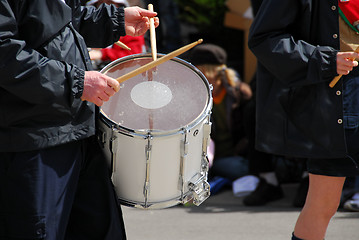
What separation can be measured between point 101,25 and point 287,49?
76 cm

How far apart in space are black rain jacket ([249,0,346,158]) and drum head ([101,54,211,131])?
0.36 metres

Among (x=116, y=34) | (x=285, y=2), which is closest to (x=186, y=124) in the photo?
(x=116, y=34)

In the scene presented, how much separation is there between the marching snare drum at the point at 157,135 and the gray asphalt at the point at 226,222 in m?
1.33

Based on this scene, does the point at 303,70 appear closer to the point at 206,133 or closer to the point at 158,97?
the point at 206,133

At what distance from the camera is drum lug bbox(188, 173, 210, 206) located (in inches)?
88.2

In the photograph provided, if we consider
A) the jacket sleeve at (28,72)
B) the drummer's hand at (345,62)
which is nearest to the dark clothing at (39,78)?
the jacket sleeve at (28,72)

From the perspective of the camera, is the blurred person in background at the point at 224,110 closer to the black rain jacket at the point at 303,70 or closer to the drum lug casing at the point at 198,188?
the black rain jacket at the point at 303,70

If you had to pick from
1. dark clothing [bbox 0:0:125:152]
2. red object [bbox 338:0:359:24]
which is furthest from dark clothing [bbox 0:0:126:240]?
red object [bbox 338:0:359:24]

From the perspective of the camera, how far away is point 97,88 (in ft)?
6.23

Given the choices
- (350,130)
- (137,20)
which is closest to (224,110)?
(350,130)

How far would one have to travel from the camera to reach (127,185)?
85.8 inches

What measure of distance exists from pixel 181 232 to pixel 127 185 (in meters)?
1.54

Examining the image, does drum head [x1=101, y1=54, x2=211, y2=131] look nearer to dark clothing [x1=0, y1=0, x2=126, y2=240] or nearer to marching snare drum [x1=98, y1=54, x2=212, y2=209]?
marching snare drum [x1=98, y1=54, x2=212, y2=209]

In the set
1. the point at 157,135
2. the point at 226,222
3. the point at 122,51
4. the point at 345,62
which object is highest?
the point at 345,62
